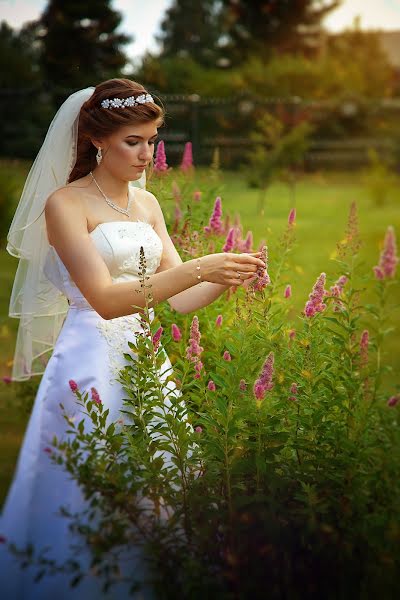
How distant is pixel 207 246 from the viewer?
417cm

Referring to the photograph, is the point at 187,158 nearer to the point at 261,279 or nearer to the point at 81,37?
the point at 261,279

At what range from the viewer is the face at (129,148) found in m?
3.11

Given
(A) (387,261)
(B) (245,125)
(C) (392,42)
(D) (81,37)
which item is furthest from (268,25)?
(A) (387,261)

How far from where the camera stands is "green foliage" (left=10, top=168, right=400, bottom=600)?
2.24 metres

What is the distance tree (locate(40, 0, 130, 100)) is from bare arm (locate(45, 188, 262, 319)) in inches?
879

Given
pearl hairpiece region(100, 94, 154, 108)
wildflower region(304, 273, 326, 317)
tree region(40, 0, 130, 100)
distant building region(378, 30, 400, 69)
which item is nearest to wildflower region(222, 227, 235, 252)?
pearl hairpiece region(100, 94, 154, 108)

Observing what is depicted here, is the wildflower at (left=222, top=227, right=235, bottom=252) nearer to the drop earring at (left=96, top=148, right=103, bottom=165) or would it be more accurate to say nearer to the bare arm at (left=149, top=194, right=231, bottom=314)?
the bare arm at (left=149, top=194, right=231, bottom=314)

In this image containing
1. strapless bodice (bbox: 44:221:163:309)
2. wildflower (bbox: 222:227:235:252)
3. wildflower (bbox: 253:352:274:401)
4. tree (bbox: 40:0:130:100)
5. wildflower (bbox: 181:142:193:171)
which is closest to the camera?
wildflower (bbox: 253:352:274:401)

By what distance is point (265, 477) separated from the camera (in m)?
2.74

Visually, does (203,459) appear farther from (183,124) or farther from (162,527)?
(183,124)

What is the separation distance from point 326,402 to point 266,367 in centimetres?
26

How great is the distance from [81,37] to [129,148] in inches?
954

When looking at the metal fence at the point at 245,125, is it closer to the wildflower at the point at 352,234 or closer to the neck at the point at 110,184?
the neck at the point at 110,184

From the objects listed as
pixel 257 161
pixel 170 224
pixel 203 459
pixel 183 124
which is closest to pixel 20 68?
pixel 183 124
